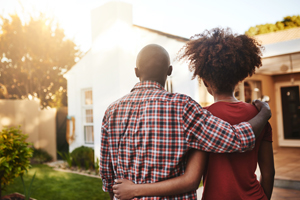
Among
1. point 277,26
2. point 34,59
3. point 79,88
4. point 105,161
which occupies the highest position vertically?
point 277,26

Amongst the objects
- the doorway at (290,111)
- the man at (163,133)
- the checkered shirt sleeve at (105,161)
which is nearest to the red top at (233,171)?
the man at (163,133)

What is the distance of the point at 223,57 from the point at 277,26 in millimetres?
21252

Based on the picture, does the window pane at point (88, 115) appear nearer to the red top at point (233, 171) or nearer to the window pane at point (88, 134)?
the window pane at point (88, 134)

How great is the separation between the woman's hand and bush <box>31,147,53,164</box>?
28.1ft

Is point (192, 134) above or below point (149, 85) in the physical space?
below

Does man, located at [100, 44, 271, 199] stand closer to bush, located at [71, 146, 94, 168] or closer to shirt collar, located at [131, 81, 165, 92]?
shirt collar, located at [131, 81, 165, 92]

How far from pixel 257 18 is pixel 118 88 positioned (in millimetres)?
18793

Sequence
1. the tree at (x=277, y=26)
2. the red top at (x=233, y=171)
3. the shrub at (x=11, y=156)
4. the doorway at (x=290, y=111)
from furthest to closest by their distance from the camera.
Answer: the tree at (x=277, y=26), the doorway at (x=290, y=111), the shrub at (x=11, y=156), the red top at (x=233, y=171)

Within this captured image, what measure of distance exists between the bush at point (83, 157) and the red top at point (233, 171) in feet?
20.5

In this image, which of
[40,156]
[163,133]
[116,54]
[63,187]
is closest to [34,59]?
[40,156]

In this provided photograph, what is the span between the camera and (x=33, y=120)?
9.54 meters

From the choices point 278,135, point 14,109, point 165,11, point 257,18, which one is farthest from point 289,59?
point 257,18

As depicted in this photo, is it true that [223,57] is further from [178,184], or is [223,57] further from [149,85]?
[178,184]

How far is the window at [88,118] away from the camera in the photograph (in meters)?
8.67
